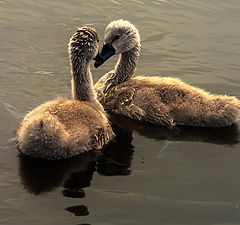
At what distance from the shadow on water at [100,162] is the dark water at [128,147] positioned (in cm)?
1

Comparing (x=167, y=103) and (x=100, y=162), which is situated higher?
(x=167, y=103)

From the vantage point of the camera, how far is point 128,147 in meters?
7.37

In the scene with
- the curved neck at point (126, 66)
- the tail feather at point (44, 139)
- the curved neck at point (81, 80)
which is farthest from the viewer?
the curved neck at point (126, 66)

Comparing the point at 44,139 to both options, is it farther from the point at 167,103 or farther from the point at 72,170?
the point at 167,103

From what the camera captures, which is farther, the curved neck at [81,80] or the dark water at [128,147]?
the curved neck at [81,80]

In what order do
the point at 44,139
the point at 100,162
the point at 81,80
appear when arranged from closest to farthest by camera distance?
the point at 44,139, the point at 100,162, the point at 81,80

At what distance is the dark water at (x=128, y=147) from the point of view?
5773mm

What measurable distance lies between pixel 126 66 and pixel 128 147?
2.17 meters

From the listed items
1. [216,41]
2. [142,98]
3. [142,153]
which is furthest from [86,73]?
[216,41]

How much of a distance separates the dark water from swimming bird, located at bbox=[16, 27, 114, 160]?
200mm

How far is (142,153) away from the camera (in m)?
7.17

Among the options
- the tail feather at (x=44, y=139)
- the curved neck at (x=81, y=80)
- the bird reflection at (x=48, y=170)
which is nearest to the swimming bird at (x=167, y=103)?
the curved neck at (x=81, y=80)

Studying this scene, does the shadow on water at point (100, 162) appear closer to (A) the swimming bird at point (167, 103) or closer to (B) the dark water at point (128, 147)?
(B) the dark water at point (128, 147)

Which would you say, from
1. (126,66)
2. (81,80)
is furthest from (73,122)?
(126,66)
